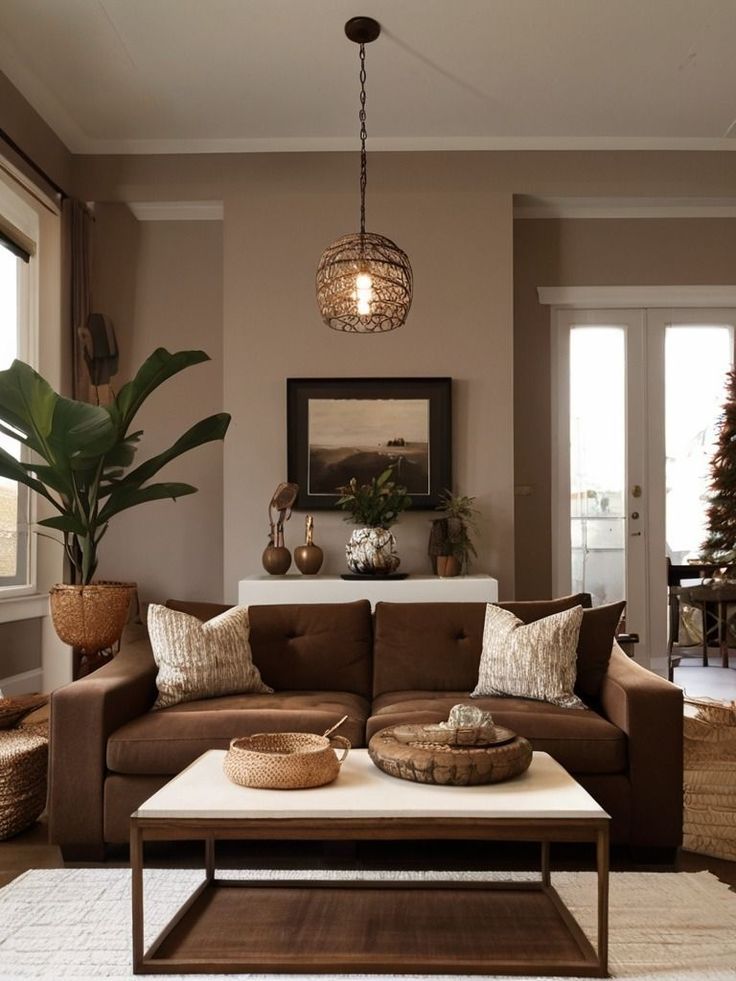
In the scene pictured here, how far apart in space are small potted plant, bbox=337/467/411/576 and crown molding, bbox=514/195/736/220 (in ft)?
6.78

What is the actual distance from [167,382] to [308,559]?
1574 millimetres

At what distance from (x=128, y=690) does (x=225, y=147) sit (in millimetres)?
3829

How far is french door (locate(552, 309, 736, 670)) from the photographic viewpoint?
247 inches

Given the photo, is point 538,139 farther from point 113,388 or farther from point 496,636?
point 496,636

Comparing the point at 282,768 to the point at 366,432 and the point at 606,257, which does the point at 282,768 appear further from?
the point at 606,257

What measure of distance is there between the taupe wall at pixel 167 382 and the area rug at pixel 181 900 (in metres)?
3.17

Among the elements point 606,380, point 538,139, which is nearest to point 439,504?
point 606,380

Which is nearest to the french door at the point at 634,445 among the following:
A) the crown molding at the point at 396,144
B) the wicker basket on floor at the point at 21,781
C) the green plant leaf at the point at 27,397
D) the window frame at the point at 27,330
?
the crown molding at the point at 396,144

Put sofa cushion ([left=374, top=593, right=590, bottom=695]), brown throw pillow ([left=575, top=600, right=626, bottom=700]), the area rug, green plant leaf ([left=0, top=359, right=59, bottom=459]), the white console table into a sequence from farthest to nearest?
1. the white console table
2. green plant leaf ([left=0, top=359, right=59, bottom=459])
3. sofa cushion ([left=374, top=593, right=590, bottom=695])
4. brown throw pillow ([left=575, top=600, right=626, bottom=700])
5. the area rug

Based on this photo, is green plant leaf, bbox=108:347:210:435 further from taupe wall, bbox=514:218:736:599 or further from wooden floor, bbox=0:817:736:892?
taupe wall, bbox=514:218:736:599

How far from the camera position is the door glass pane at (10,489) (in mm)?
5141

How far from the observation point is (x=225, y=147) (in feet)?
19.2

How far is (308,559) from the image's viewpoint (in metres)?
5.46

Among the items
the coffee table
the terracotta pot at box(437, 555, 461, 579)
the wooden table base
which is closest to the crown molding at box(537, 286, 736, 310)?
the terracotta pot at box(437, 555, 461, 579)
